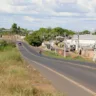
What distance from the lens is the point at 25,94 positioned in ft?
44.2

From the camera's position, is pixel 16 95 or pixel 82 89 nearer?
pixel 16 95

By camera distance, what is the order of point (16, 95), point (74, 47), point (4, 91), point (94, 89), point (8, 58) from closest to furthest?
point (16, 95) < point (4, 91) < point (94, 89) < point (8, 58) < point (74, 47)

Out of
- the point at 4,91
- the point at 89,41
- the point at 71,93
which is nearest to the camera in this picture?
the point at 4,91

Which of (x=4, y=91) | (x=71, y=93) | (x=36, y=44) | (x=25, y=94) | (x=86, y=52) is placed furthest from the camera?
(x=36, y=44)

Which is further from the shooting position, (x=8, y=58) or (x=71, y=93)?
(x=8, y=58)

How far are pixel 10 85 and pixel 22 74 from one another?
9.05m

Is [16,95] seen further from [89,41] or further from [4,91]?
[89,41]

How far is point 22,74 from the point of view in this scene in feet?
82.0

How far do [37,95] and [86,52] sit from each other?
7496 centimetres

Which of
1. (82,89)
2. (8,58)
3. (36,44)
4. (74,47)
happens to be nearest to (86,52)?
(74,47)

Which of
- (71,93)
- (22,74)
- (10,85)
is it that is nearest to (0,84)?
(10,85)

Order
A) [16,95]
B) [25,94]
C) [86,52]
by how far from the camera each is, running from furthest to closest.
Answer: [86,52] < [25,94] < [16,95]

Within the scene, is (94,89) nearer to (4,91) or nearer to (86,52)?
(4,91)

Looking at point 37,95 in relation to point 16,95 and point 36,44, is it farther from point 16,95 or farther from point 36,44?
point 36,44
